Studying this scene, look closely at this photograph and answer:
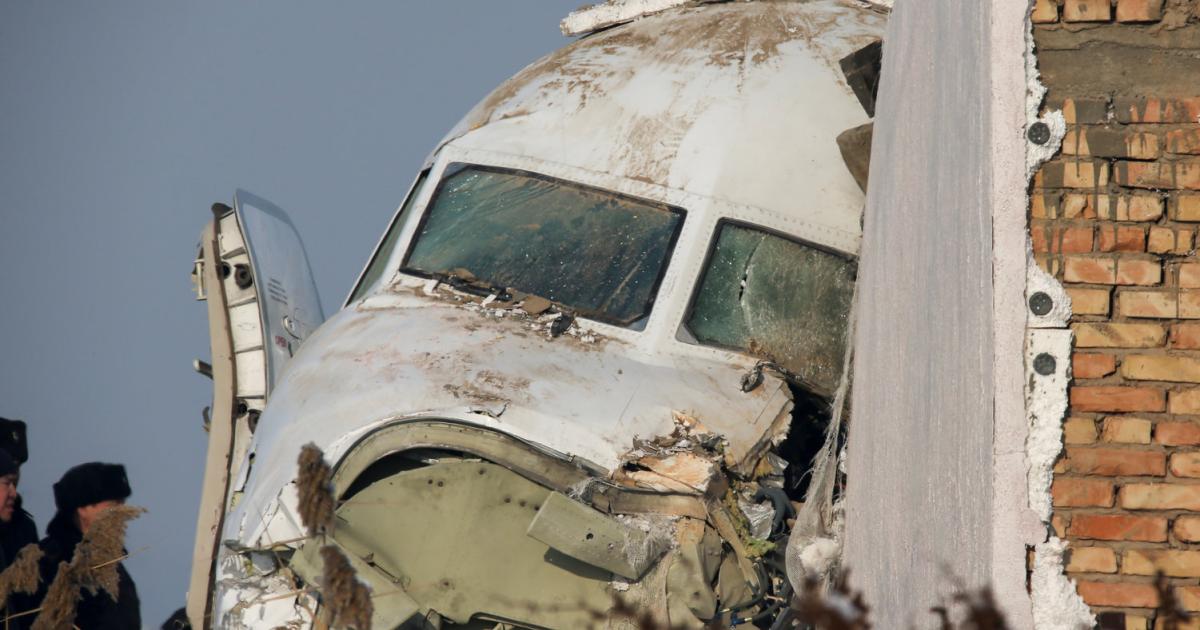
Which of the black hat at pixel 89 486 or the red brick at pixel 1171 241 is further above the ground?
the red brick at pixel 1171 241

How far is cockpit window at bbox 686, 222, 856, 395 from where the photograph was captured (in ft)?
23.2

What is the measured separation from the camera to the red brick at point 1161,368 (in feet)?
13.7

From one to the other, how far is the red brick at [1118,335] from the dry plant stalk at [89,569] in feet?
8.43

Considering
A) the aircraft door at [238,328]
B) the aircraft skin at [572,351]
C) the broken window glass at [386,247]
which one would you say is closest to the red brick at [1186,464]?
the aircraft skin at [572,351]

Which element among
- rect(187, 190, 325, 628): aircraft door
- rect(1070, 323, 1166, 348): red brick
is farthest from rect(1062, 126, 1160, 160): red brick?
rect(187, 190, 325, 628): aircraft door

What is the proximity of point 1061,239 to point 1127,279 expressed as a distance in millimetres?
194

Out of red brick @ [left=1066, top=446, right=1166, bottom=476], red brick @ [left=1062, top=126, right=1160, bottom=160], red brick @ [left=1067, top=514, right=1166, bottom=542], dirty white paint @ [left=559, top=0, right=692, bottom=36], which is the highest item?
dirty white paint @ [left=559, top=0, right=692, bottom=36]

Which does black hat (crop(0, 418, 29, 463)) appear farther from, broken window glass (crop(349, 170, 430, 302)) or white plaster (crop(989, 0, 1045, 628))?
white plaster (crop(989, 0, 1045, 628))

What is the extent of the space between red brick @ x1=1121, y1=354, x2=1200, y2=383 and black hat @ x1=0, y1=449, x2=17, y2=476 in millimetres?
5698

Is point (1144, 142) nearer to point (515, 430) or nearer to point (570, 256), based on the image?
point (515, 430)

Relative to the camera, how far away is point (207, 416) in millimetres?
9320

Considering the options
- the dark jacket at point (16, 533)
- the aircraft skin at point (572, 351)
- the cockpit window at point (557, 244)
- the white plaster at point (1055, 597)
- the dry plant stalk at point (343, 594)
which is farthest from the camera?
the dark jacket at point (16, 533)

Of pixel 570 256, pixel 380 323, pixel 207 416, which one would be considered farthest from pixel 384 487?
pixel 207 416

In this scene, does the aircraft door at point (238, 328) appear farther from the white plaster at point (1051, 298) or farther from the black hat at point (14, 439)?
the white plaster at point (1051, 298)
